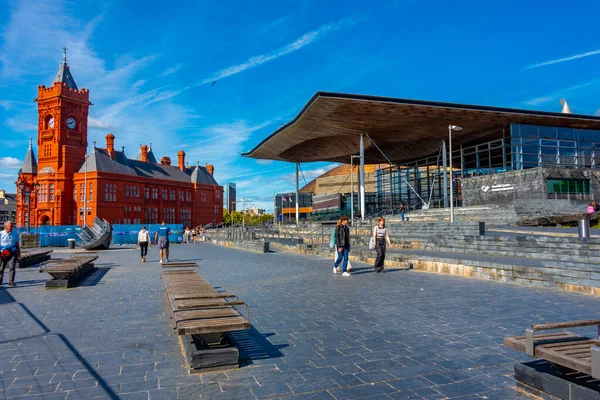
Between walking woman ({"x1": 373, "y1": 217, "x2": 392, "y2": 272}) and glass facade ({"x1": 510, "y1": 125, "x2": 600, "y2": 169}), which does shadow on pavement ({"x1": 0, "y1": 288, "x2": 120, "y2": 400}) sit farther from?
glass facade ({"x1": 510, "y1": 125, "x2": 600, "y2": 169})

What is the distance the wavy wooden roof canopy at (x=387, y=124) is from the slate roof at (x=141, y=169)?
32669mm

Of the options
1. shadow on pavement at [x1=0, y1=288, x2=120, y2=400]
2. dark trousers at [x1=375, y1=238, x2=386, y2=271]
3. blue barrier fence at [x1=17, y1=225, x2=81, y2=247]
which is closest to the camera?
shadow on pavement at [x1=0, y1=288, x2=120, y2=400]

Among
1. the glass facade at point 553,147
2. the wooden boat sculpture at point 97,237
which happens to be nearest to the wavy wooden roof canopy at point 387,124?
the glass facade at point 553,147

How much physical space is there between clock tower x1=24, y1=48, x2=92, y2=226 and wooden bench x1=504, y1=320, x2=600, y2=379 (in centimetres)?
7323

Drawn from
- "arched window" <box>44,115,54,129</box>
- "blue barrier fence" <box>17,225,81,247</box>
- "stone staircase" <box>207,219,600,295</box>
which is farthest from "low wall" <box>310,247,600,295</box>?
"arched window" <box>44,115,54,129</box>

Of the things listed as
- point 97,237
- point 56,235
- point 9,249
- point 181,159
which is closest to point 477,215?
point 97,237

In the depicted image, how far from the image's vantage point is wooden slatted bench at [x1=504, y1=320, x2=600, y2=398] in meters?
3.14

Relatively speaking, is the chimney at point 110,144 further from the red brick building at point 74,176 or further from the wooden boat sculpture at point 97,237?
the wooden boat sculpture at point 97,237

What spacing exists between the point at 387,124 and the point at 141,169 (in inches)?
2242

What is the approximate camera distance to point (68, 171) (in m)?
67.8

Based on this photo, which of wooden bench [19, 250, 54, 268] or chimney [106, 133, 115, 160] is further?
chimney [106, 133, 115, 160]

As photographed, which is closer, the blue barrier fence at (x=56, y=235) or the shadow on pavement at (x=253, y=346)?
the shadow on pavement at (x=253, y=346)

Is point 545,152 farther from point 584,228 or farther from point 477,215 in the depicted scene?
point 584,228

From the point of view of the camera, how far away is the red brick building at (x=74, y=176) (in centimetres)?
6638
